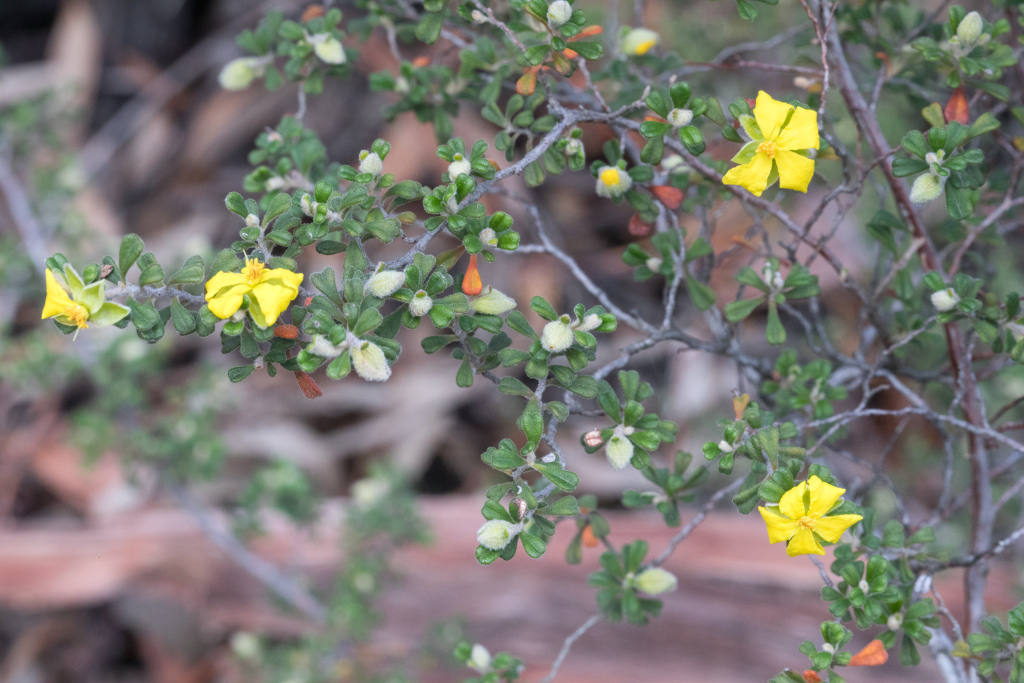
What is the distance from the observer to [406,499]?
2.21 metres

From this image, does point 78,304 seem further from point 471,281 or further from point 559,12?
point 559,12

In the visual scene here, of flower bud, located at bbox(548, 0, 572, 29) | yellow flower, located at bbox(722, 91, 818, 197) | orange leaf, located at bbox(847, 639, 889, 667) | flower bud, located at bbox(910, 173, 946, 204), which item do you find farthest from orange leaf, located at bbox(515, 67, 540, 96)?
orange leaf, located at bbox(847, 639, 889, 667)

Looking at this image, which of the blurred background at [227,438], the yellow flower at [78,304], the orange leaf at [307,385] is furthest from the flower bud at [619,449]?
the blurred background at [227,438]

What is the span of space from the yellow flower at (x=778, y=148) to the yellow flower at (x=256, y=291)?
1.84ft

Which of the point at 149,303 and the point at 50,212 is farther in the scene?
the point at 50,212

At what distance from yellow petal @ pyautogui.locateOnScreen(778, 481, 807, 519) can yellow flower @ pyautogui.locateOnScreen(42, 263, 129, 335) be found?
2.67 feet

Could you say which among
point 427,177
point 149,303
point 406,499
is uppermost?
point 149,303

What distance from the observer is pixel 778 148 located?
0.98 m

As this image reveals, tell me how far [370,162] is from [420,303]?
0.71 feet

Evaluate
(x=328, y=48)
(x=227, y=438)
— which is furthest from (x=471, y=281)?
(x=227, y=438)

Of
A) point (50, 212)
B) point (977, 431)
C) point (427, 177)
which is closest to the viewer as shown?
point (977, 431)

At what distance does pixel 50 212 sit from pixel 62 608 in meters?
1.51

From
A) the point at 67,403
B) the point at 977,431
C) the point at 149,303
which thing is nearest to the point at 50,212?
the point at 67,403

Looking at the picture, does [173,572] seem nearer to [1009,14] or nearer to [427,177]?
[427,177]
